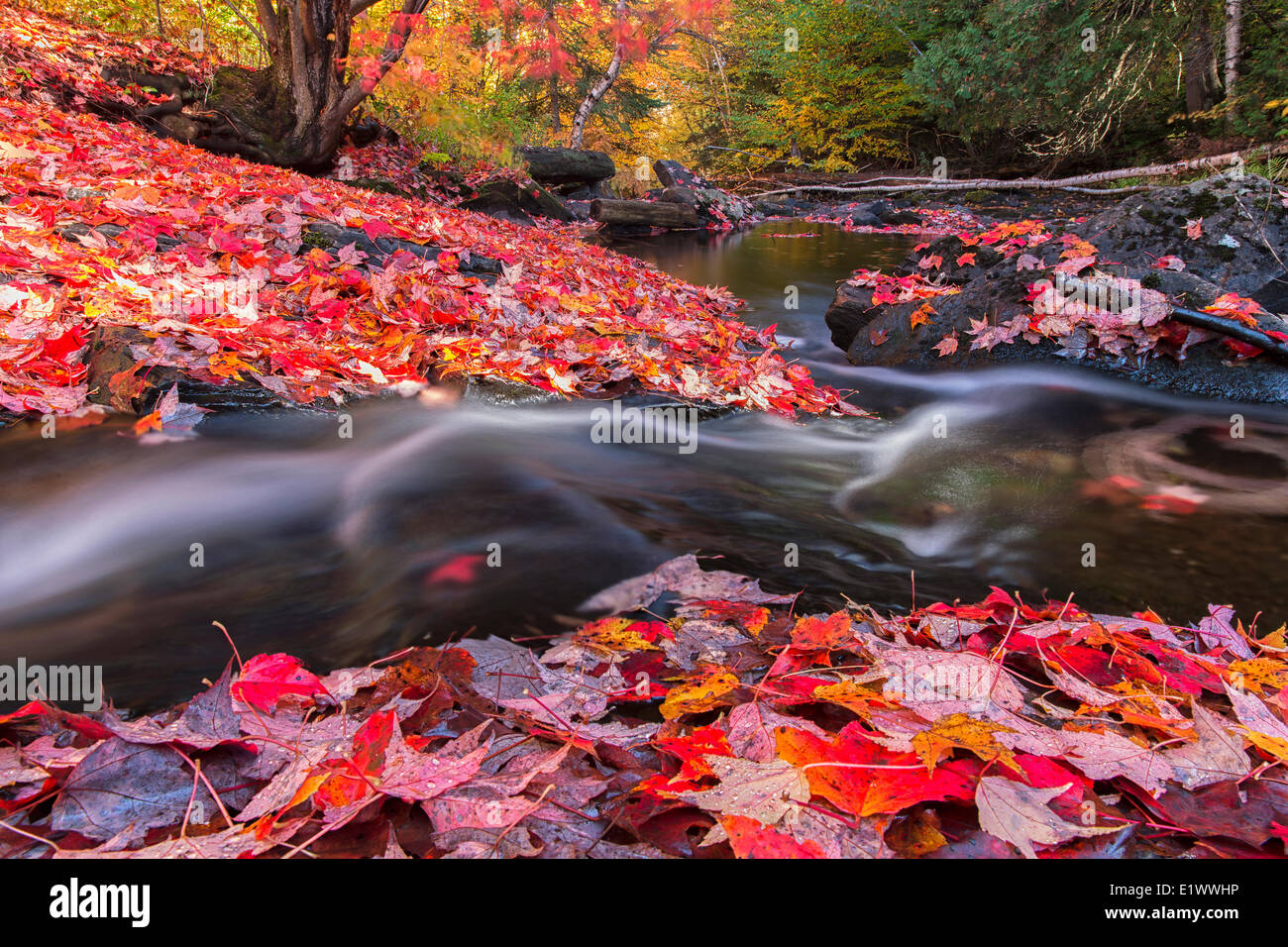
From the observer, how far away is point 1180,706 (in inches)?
59.9

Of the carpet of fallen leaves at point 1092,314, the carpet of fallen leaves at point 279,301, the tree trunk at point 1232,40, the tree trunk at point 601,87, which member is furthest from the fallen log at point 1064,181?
the carpet of fallen leaves at point 279,301

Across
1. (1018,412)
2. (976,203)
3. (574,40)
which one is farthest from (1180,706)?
(574,40)

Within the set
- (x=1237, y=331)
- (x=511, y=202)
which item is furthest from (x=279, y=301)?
(x=511, y=202)

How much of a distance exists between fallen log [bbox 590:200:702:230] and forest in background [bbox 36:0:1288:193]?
2.16 meters

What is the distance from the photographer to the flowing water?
188cm

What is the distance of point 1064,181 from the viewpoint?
1636 centimetres

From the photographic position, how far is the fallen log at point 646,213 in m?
14.3

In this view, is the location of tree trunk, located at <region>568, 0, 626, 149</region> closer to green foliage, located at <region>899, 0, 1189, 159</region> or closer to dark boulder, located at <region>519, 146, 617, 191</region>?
dark boulder, located at <region>519, 146, 617, 191</region>

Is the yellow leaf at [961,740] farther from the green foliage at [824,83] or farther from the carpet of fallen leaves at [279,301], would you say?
the green foliage at [824,83]

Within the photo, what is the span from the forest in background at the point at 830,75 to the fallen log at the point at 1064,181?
0.81m

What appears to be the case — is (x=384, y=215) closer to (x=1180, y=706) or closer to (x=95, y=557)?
(x=95, y=557)

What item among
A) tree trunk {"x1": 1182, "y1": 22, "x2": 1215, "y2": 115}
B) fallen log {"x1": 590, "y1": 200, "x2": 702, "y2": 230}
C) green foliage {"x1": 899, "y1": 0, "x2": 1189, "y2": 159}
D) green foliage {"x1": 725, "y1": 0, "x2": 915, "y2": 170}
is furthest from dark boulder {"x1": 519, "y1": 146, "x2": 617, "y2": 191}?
green foliage {"x1": 725, "y1": 0, "x2": 915, "y2": 170}

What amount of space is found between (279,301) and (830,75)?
27.2 m

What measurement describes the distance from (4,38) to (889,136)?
25.1 metres
